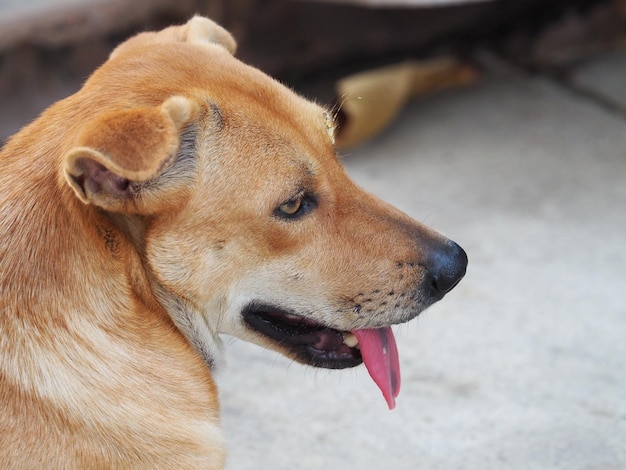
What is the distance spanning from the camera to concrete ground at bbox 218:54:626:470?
3539 mm

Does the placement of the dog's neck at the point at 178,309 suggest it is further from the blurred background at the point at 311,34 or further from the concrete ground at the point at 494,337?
the blurred background at the point at 311,34

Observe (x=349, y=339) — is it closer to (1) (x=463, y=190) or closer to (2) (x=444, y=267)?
(2) (x=444, y=267)

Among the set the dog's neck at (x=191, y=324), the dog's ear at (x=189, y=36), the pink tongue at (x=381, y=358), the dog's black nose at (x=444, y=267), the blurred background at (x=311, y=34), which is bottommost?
the blurred background at (x=311, y=34)

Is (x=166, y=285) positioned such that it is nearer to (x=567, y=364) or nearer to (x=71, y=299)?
(x=71, y=299)

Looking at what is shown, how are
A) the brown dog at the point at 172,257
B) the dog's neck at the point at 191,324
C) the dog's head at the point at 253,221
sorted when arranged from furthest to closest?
the dog's neck at the point at 191,324 < the dog's head at the point at 253,221 < the brown dog at the point at 172,257

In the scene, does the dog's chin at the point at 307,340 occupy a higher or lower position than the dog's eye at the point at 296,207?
lower

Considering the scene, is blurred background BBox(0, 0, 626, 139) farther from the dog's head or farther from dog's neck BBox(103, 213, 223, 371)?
dog's neck BBox(103, 213, 223, 371)

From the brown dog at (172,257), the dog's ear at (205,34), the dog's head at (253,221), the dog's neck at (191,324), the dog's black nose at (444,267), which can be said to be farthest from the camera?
the dog's ear at (205,34)

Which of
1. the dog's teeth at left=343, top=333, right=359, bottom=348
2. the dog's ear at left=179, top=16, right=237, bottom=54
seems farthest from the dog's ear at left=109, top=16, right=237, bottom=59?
the dog's teeth at left=343, top=333, right=359, bottom=348

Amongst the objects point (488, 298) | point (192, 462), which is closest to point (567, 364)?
point (488, 298)

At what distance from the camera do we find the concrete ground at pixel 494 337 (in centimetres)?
354

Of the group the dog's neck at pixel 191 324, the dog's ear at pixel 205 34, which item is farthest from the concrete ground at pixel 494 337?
the dog's ear at pixel 205 34

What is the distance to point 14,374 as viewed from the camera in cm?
237

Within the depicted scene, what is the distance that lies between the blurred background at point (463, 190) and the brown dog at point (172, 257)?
92cm
